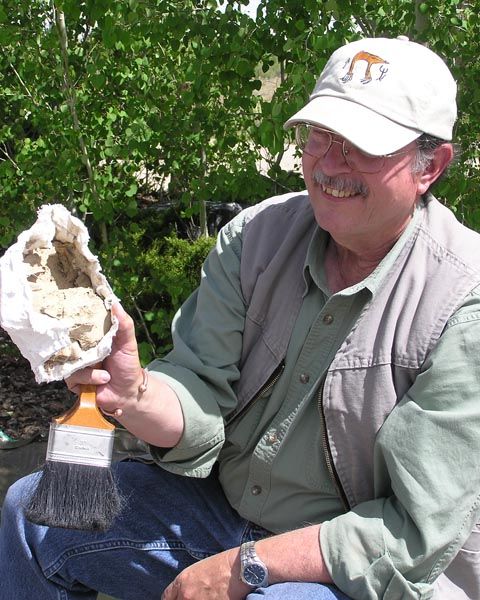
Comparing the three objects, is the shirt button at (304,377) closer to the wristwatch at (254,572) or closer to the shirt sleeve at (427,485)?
the shirt sleeve at (427,485)

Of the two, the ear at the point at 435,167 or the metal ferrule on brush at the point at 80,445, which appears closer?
the metal ferrule on brush at the point at 80,445

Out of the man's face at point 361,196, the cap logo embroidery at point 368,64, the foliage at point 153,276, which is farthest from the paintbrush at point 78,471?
the foliage at point 153,276

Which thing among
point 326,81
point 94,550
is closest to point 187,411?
point 94,550

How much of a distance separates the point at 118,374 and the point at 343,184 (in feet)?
1.96

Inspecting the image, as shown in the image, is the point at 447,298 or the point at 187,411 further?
the point at 187,411

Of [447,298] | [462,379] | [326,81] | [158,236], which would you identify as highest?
[326,81]

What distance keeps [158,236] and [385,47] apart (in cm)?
267

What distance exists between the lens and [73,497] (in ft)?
5.37

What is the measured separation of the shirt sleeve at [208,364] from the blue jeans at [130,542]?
119 millimetres

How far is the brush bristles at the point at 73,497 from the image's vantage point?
5.33ft

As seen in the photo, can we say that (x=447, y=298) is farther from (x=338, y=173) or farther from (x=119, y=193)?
(x=119, y=193)

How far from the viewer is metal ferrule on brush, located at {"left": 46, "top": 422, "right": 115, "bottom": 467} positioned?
1.60m

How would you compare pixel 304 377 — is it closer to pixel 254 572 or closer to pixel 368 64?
pixel 254 572

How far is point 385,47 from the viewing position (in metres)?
1.71
